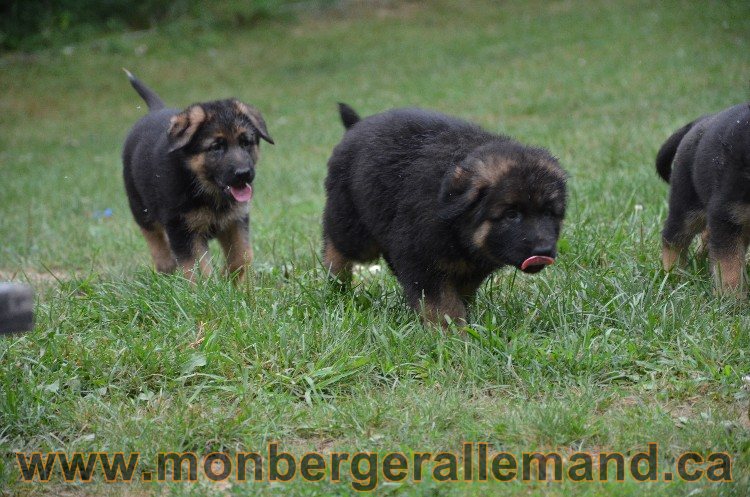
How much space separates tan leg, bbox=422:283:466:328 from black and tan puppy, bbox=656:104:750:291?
1.51 meters

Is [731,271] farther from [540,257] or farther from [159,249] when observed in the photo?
[159,249]

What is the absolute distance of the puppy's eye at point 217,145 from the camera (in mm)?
6051

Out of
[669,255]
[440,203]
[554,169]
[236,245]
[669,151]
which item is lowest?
[236,245]

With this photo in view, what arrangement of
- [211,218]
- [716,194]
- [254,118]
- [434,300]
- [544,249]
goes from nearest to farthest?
[544,249], [434,300], [716,194], [211,218], [254,118]

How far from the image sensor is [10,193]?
1157 cm

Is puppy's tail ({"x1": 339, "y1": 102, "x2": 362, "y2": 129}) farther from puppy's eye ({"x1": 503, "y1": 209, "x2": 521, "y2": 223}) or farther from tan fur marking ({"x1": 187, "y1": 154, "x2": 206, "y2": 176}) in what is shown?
puppy's eye ({"x1": 503, "y1": 209, "x2": 521, "y2": 223})

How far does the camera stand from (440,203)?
457 cm

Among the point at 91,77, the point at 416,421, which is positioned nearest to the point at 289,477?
the point at 416,421

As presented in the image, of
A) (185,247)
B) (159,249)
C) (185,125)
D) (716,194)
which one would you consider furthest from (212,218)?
(716,194)

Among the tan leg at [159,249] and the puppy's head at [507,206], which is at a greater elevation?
the puppy's head at [507,206]

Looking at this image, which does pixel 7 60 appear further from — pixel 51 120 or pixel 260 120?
pixel 260 120

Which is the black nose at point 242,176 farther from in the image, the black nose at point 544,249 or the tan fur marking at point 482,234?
the black nose at point 544,249

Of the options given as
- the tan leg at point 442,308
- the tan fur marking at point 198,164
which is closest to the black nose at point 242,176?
the tan fur marking at point 198,164

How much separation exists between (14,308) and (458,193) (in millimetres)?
2196
